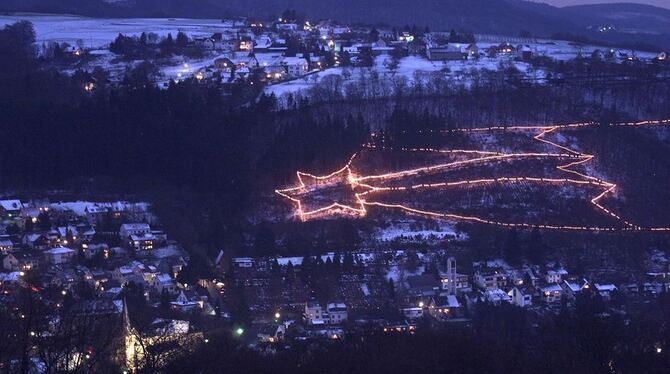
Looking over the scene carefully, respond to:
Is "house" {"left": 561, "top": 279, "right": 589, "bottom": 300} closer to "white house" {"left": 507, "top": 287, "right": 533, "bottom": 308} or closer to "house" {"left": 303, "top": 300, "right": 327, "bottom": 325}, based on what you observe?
"white house" {"left": 507, "top": 287, "right": 533, "bottom": 308}

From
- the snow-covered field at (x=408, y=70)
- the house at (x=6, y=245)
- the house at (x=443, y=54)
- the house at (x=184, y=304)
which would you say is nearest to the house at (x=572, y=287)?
the house at (x=184, y=304)

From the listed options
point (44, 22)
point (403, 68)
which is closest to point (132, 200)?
point (403, 68)

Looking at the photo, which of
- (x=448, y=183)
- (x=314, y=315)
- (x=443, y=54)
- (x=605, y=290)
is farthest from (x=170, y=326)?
(x=443, y=54)

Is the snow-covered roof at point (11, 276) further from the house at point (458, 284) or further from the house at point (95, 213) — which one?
the house at point (458, 284)

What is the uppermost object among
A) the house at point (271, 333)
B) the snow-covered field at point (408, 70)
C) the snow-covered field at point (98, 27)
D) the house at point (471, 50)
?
the house at point (471, 50)

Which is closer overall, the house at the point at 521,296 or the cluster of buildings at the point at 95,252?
the cluster of buildings at the point at 95,252

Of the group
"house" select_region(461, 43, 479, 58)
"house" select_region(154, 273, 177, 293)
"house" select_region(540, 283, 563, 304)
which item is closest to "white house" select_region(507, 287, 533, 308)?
"house" select_region(540, 283, 563, 304)
